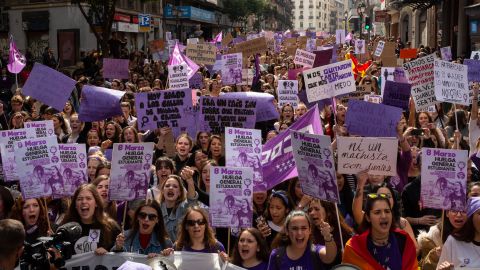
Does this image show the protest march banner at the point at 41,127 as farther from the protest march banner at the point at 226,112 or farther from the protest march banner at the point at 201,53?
the protest march banner at the point at 201,53

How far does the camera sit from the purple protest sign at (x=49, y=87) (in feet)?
32.2

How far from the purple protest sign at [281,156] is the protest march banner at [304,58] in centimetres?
774

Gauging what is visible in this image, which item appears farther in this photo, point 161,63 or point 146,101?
point 161,63

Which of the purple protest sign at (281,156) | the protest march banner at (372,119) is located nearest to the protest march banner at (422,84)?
the protest march banner at (372,119)

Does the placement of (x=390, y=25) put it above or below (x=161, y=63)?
above

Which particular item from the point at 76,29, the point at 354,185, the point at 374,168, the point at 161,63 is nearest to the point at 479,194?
the point at 374,168

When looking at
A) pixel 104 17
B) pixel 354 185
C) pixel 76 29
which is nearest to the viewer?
pixel 354 185

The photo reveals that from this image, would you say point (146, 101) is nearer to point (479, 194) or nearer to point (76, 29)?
point (479, 194)

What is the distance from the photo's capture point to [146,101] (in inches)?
346

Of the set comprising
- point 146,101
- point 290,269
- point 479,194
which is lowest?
point 290,269

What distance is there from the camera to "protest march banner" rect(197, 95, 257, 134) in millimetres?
8734

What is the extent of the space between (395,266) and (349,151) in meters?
1.56

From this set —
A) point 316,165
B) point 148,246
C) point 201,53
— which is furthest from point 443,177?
point 201,53

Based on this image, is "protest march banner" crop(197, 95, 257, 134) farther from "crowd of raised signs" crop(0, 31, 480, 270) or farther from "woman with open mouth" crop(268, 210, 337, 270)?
"woman with open mouth" crop(268, 210, 337, 270)
